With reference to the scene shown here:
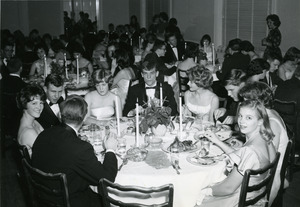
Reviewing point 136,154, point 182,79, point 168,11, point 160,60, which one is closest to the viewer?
point 136,154

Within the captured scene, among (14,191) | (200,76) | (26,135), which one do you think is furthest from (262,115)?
(14,191)

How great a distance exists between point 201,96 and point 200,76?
0.91ft

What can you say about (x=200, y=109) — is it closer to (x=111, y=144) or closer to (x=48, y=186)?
(x=111, y=144)

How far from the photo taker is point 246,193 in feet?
8.26

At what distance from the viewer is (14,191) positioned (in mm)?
4215

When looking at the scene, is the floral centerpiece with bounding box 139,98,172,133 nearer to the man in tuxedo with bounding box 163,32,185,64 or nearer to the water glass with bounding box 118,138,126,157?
the water glass with bounding box 118,138,126,157

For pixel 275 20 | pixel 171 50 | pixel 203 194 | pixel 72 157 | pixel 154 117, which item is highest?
pixel 275 20

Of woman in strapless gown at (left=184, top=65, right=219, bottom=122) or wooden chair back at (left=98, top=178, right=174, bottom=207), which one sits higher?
woman in strapless gown at (left=184, top=65, right=219, bottom=122)

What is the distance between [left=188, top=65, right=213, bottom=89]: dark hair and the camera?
402cm

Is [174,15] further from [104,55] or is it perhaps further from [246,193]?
[246,193]

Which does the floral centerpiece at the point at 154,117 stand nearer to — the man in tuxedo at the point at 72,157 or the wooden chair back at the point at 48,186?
the man in tuxedo at the point at 72,157

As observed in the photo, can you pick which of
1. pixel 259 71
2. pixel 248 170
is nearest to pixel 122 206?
pixel 248 170

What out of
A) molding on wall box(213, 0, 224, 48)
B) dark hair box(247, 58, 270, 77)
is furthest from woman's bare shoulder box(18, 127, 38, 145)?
molding on wall box(213, 0, 224, 48)

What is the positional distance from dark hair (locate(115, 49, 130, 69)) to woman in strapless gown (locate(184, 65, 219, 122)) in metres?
1.26
